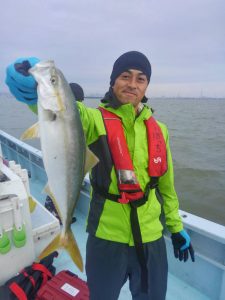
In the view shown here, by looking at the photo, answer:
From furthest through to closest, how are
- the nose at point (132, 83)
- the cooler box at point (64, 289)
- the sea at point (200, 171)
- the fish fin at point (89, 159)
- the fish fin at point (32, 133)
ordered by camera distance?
the sea at point (200, 171)
the cooler box at point (64, 289)
the nose at point (132, 83)
the fish fin at point (89, 159)
the fish fin at point (32, 133)

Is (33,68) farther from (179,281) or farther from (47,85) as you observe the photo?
(179,281)

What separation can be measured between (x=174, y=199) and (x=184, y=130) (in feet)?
61.2

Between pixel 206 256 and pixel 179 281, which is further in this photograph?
pixel 179 281

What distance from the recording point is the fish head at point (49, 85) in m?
1.68

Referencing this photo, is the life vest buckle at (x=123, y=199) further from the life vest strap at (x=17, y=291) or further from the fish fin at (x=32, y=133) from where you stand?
the life vest strap at (x=17, y=291)

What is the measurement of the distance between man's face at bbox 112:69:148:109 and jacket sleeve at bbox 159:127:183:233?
1.61ft

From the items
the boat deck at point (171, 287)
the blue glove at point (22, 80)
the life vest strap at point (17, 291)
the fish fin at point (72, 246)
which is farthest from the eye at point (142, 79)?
the boat deck at point (171, 287)

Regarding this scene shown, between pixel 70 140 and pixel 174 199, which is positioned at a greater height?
pixel 70 140

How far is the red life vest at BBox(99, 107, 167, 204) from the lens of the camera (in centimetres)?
213

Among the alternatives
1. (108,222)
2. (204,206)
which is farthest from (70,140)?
(204,206)

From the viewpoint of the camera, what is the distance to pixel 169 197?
2533 mm

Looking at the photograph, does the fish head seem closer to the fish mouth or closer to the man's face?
the fish mouth

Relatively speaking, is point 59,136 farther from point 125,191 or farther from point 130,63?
point 130,63

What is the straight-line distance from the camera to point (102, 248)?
2.16 m
